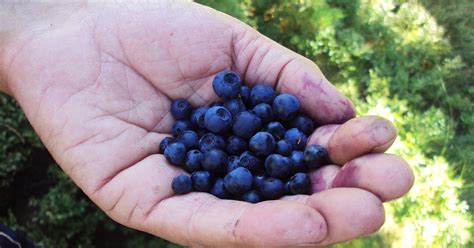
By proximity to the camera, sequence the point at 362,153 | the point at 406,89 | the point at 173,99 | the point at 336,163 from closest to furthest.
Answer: the point at 362,153, the point at 336,163, the point at 173,99, the point at 406,89

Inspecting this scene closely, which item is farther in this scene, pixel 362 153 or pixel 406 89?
pixel 406 89

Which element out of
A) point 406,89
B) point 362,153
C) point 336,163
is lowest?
point 406,89

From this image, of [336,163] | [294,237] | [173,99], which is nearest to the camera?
[294,237]

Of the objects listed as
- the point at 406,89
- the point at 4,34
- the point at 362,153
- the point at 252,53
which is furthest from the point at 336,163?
the point at 406,89

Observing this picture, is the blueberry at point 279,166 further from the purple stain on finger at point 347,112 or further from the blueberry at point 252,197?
the purple stain on finger at point 347,112

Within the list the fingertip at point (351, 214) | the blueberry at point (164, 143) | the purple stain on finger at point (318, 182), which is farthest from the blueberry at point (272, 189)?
the blueberry at point (164, 143)

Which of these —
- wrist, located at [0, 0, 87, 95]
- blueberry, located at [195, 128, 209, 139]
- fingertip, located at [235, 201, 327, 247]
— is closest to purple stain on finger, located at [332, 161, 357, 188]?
fingertip, located at [235, 201, 327, 247]

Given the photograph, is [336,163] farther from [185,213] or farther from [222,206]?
[185,213]
